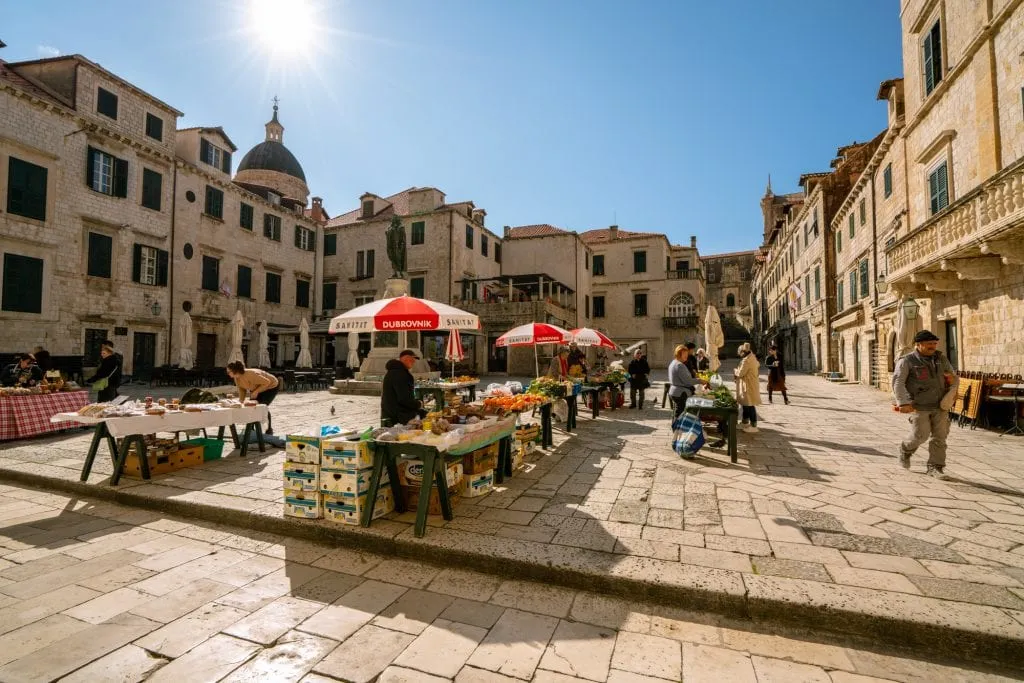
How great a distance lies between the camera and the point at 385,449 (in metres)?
4.18

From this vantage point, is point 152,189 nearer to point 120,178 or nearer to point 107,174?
point 120,178

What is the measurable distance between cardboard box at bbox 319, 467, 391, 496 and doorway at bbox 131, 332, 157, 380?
2029cm

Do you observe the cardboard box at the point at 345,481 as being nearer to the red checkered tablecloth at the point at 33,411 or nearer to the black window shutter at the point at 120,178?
the red checkered tablecloth at the point at 33,411

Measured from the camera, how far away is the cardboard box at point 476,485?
4.92 metres

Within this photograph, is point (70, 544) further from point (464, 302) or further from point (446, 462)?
point (464, 302)

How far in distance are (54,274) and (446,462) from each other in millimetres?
21284

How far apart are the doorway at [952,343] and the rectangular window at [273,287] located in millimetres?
Result: 30422

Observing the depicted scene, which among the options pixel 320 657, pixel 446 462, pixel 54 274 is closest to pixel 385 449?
pixel 446 462

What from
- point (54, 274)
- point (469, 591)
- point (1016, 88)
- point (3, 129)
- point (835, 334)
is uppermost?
point (3, 129)

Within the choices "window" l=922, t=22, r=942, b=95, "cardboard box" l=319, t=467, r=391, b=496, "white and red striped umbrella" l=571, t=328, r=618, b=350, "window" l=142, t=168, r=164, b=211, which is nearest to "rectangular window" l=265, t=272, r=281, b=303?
"window" l=142, t=168, r=164, b=211

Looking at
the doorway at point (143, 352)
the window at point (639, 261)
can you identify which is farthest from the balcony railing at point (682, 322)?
the doorway at point (143, 352)

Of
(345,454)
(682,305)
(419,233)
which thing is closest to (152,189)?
(419,233)

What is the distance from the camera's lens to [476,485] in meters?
4.96

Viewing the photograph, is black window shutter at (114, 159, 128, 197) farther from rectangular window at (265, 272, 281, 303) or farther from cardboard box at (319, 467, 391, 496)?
cardboard box at (319, 467, 391, 496)
